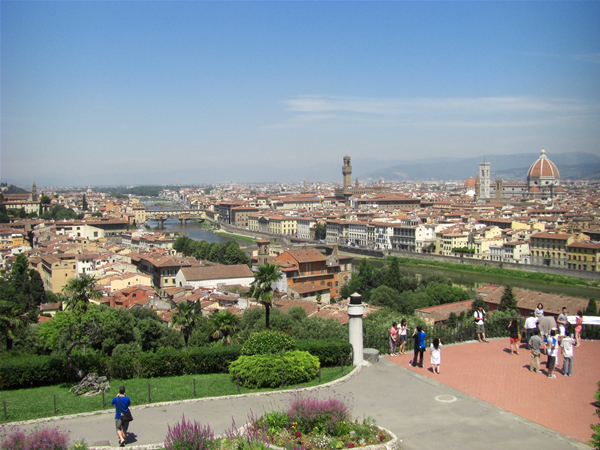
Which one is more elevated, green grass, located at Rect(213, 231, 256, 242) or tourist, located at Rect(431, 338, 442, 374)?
tourist, located at Rect(431, 338, 442, 374)

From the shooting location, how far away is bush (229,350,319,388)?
19.4 feet

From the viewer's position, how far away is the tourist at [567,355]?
19.8 feet

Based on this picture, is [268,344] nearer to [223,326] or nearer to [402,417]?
[402,417]

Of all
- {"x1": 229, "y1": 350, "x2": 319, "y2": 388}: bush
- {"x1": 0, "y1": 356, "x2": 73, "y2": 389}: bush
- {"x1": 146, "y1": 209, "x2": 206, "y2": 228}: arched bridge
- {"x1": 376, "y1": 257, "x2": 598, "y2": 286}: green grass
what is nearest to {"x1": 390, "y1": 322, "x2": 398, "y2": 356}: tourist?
{"x1": 229, "y1": 350, "x2": 319, "y2": 388}: bush

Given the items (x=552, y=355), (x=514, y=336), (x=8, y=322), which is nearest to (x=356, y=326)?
(x=514, y=336)

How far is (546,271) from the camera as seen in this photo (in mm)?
33969

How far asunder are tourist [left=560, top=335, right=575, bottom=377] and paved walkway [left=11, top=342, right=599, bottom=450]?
14 cm

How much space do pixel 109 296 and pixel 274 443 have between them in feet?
67.0

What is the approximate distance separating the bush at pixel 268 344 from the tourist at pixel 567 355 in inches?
126

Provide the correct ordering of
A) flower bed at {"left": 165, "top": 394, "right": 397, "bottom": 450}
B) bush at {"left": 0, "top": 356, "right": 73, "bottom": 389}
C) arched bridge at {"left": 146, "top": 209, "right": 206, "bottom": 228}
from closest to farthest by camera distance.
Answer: flower bed at {"left": 165, "top": 394, "right": 397, "bottom": 450} → bush at {"left": 0, "top": 356, "right": 73, "bottom": 389} → arched bridge at {"left": 146, "top": 209, "right": 206, "bottom": 228}

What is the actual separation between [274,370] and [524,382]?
2858mm

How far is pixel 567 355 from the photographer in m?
6.06

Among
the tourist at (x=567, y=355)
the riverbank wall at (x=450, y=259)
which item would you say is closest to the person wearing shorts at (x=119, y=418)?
the tourist at (x=567, y=355)

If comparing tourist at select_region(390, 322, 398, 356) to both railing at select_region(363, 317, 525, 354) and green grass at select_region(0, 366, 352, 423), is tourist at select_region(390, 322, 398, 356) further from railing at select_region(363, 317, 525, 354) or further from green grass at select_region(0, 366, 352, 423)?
green grass at select_region(0, 366, 352, 423)
